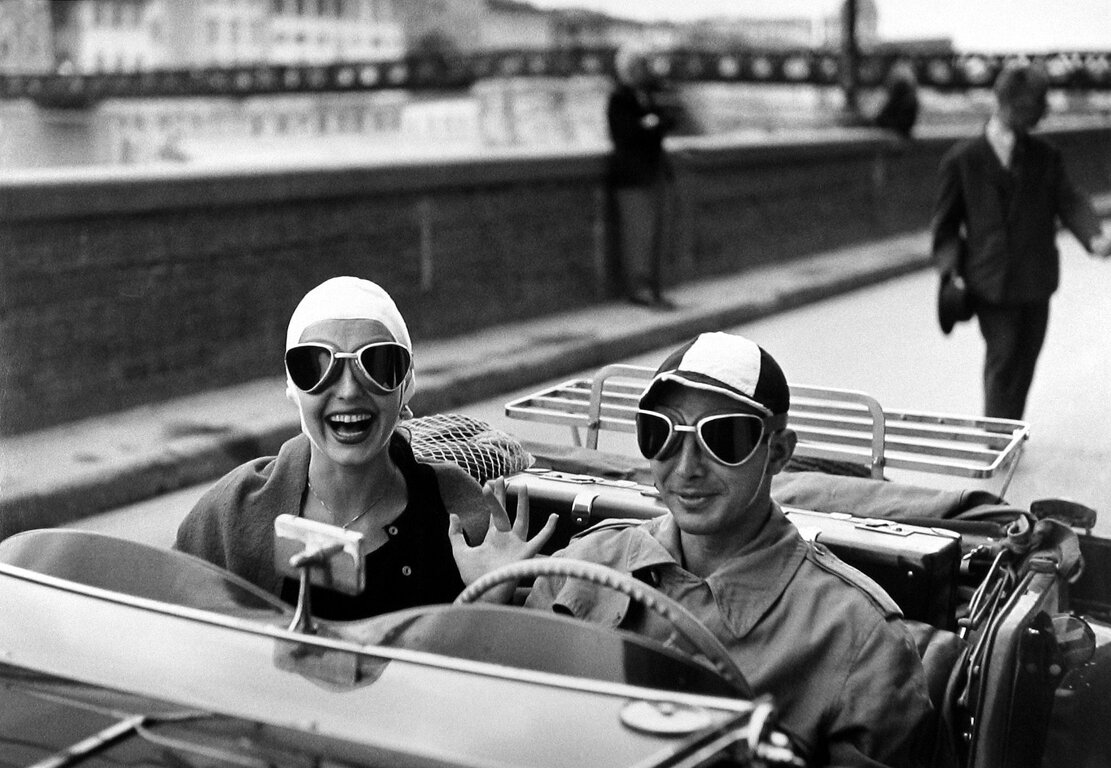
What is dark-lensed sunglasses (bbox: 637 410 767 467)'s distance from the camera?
8.73 feet

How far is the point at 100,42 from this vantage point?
66.3m

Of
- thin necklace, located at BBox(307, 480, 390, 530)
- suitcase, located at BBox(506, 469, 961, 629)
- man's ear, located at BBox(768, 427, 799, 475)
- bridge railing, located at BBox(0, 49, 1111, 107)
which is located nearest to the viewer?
man's ear, located at BBox(768, 427, 799, 475)

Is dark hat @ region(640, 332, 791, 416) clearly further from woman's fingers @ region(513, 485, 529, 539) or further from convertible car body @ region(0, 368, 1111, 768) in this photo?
convertible car body @ region(0, 368, 1111, 768)

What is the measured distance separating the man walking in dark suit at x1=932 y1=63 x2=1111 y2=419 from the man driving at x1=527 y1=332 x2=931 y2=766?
5.21 metres

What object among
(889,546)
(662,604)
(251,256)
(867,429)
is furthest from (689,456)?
(251,256)

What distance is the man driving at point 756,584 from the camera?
8.29ft

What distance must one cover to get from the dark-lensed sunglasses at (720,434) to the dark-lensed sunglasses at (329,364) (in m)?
0.57

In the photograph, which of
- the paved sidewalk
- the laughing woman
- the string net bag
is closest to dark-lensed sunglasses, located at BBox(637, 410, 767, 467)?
the laughing woman

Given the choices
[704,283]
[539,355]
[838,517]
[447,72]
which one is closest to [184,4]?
[447,72]

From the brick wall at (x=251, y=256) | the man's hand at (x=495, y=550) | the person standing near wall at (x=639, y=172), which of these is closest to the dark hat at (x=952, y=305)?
the brick wall at (x=251, y=256)

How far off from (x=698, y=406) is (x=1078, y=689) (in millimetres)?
1279

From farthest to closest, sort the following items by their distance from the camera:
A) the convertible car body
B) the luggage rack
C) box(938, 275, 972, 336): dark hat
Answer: box(938, 275, 972, 336): dark hat, the luggage rack, the convertible car body

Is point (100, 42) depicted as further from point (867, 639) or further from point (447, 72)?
point (867, 639)

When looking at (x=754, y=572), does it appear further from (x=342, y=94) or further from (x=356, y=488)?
(x=342, y=94)
